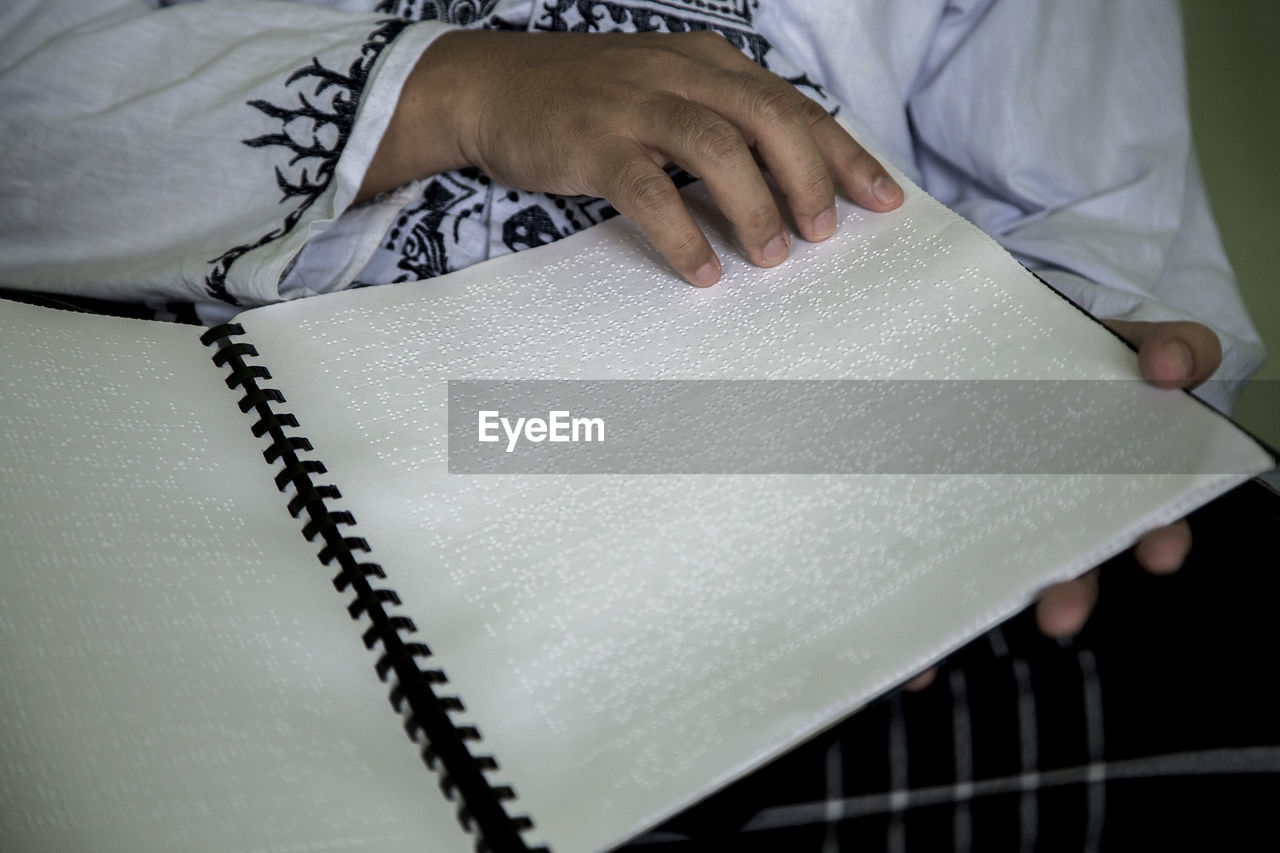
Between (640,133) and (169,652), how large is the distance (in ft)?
1.05


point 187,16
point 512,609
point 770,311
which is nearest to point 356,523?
point 512,609

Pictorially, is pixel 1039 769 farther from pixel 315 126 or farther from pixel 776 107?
pixel 315 126

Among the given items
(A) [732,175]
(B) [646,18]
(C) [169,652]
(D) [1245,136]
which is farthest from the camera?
(D) [1245,136]

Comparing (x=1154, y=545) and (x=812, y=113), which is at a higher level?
(x=812, y=113)

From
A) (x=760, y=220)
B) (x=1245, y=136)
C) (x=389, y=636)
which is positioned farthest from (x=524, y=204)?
(x=1245, y=136)

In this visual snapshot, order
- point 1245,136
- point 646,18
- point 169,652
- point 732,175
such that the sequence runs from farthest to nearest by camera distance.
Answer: point 1245,136 < point 646,18 < point 732,175 < point 169,652

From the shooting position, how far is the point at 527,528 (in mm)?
388

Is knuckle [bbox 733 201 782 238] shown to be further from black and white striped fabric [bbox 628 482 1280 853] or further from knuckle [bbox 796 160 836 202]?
black and white striped fabric [bbox 628 482 1280 853]

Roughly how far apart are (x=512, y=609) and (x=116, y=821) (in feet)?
0.45

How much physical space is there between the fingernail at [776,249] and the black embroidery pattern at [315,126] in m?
0.23

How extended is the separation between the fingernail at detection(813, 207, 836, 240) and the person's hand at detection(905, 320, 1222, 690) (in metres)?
0.15

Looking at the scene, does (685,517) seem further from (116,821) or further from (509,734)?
(116,821)

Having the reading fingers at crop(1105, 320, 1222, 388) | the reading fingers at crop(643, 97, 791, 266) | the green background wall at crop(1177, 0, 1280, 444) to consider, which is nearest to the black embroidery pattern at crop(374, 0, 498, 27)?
the reading fingers at crop(643, 97, 791, 266)

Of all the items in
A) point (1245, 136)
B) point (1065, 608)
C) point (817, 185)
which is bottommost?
point (1245, 136)
